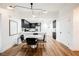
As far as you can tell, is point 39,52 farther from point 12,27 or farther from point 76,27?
point 12,27

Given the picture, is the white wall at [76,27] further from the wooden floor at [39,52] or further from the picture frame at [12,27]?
the picture frame at [12,27]

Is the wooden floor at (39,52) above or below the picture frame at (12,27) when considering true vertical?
below

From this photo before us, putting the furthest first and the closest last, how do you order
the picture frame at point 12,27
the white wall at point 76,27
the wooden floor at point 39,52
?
1. the picture frame at point 12,27
2. the white wall at point 76,27
3. the wooden floor at point 39,52

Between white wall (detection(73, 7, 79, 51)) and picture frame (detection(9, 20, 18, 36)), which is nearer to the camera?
white wall (detection(73, 7, 79, 51))

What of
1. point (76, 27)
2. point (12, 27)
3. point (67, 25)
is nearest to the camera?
point (76, 27)

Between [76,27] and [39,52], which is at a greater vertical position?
[76,27]

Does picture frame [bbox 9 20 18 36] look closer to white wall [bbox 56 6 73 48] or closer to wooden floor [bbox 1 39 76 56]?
wooden floor [bbox 1 39 76 56]

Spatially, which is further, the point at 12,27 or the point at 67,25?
the point at 12,27

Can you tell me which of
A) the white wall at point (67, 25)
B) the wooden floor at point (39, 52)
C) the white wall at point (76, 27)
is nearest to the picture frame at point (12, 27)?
the wooden floor at point (39, 52)

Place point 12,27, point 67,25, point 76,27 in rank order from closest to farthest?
point 76,27
point 67,25
point 12,27

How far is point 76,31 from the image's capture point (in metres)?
4.55

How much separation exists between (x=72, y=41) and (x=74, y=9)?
4.59 ft

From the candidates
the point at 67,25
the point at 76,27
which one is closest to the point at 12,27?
the point at 67,25

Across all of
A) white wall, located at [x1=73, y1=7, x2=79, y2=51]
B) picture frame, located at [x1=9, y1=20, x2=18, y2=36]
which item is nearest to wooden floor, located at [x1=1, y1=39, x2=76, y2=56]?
white wall, located at [x1=73, y1=7, x2=79, y2=51]
